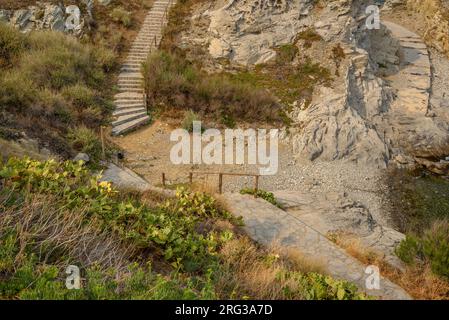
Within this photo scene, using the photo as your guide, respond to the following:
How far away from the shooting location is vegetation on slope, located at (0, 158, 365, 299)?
174 inches

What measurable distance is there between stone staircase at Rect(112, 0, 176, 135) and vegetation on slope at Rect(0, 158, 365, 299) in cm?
910

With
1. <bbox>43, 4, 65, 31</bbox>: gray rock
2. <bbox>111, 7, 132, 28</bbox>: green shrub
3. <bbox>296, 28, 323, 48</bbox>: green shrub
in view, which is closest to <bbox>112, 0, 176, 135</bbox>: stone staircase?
<bbox>111, 7, 132, 28</bbox>: green shrub

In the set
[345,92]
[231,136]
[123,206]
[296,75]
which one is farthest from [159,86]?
[123,206]

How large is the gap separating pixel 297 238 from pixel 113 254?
5264 millimetres

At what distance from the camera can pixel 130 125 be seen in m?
16.3

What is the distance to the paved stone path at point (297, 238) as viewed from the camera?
7.59m

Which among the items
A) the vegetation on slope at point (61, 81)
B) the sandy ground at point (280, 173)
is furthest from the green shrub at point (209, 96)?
the vegetation on slope at point (61, 81)

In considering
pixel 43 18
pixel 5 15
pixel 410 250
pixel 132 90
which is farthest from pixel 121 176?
pixel 5 15

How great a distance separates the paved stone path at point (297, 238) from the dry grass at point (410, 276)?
0.29 meters

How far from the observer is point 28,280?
4.24 metres

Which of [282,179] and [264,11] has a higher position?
[264,11]

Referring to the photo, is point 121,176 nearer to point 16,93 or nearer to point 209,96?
point 16,93

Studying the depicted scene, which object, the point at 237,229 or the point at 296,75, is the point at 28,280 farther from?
the point at 296,75

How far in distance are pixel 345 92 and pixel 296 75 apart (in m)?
2.70
